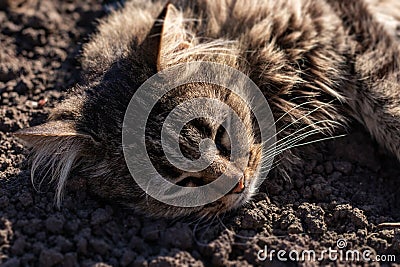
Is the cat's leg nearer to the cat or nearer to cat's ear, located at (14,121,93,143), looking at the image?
the cat

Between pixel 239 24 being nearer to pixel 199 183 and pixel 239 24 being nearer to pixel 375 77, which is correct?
pixel 375 77

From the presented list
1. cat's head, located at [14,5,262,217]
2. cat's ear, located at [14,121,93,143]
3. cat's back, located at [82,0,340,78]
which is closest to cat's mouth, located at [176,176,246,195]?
cat's head, located at [14,5,262,217]

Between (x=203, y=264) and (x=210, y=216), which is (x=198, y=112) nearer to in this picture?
(x=210, y=216)

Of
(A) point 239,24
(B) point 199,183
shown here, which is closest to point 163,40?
(A) point 239,24

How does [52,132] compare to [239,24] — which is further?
[239,24]

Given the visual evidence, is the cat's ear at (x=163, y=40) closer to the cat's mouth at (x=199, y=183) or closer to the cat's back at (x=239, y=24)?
the cat's back at (x=239, y=24)

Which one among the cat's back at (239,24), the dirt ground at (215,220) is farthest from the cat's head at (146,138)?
the cat's back at (239,24)

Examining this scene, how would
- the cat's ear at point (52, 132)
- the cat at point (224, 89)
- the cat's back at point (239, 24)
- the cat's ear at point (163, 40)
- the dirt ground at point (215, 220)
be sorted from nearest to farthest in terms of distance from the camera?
the dirt ground at point (215, 220), the cat's ear at point (52, 132), the cat at point (224, 89), the cat's ear at point (163, 40), the cat's back at point (239, 24)
